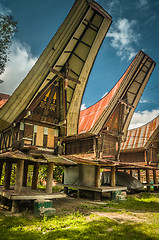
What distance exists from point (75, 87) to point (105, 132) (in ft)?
24.9

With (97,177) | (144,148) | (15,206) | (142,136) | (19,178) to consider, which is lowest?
(15,206)

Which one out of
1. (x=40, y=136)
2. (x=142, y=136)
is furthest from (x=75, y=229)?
(x=142, y=136)

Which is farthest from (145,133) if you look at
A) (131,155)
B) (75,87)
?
(75,87)

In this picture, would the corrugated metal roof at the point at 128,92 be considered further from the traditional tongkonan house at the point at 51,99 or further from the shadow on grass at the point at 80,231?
the shadow on grass at the point at 80,231

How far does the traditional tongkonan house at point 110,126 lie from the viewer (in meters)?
18.7

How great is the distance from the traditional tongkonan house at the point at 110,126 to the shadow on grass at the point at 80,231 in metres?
8.97

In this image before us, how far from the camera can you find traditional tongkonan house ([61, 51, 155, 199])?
18.7m

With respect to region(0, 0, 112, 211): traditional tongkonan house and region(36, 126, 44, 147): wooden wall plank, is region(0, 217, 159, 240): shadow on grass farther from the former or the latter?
region(36, 126, 44, 147): wooden wall plank

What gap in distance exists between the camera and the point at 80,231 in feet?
21.7

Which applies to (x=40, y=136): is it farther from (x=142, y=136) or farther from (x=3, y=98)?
(x=142, y=136)

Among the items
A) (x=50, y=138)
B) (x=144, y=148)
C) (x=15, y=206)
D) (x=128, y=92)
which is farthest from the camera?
(x=144, y=148)

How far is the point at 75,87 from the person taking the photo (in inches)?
592

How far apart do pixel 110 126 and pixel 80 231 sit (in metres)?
15.4

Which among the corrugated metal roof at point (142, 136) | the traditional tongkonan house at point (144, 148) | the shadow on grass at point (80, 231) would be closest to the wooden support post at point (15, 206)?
the shadow on grass at point (80, 231)
